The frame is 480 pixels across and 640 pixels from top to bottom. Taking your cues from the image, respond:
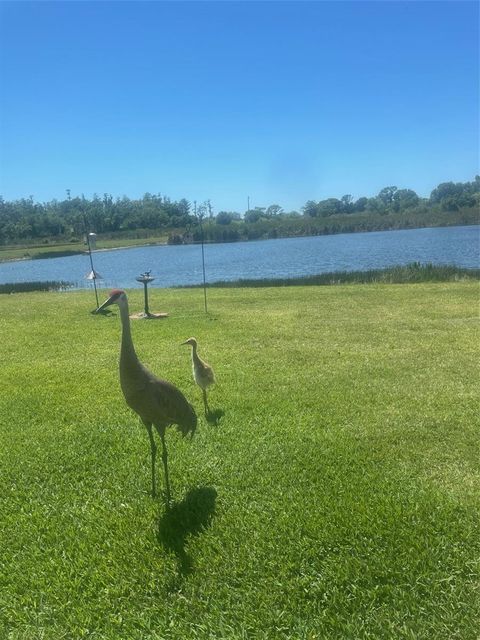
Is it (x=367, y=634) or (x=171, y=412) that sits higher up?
(x=171, y=412)

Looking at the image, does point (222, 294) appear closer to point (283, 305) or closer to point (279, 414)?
point (283, 305)

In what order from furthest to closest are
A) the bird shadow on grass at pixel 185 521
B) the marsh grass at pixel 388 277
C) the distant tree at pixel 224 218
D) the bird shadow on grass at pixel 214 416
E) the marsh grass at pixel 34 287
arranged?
the distant tree at pixel 224 218, the marsh grass at pixel 34 287, the marsh grass at pixel 388 277, the bird shadow on grass at pixel 214 416, the bird shadow on grass at pixel 185 521

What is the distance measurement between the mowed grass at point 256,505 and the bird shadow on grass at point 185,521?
15mm

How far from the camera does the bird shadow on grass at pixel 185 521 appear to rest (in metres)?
3.48

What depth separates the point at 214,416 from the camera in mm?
6023

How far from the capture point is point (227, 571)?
3299mm

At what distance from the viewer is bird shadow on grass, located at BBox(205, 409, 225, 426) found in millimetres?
5856

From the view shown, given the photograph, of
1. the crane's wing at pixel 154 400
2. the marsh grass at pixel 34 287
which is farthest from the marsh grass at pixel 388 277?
the crane's wing at pixel 154 400

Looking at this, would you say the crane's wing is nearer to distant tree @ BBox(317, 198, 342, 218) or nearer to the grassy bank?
the grassy bank

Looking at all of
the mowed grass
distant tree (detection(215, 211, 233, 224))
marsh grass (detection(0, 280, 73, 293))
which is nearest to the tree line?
distant tree (detection(215, 211, 233, 224))

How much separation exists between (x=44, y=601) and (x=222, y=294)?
15.9 meters

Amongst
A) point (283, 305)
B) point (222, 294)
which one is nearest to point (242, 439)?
point (283, 305)

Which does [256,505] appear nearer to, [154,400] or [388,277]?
[154,400]

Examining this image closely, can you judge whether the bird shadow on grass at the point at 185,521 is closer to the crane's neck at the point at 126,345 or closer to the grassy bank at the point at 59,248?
the crane's neck at the point at 126,345
